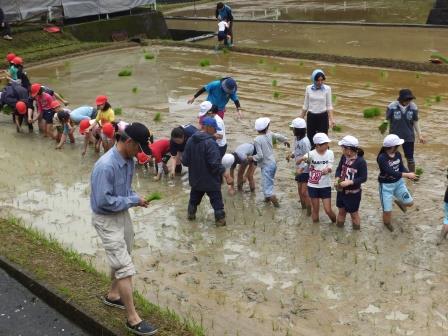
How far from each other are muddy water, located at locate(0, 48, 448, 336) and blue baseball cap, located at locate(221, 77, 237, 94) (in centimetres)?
132

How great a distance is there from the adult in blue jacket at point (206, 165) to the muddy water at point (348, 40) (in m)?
11.2

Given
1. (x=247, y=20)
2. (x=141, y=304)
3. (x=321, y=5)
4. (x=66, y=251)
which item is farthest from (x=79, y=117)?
(x=321, y=5)

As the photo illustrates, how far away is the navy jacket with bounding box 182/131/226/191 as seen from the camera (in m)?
7.23

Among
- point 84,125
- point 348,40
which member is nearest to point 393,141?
point 84,125

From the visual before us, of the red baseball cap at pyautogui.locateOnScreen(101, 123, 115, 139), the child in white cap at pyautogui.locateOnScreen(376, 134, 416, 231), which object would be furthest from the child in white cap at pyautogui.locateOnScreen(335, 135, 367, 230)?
the red baseball cap at pyautogui.locateOnScreen(101, 123, 115, 139)

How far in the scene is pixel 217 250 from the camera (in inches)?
268

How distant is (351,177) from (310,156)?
1.81ft

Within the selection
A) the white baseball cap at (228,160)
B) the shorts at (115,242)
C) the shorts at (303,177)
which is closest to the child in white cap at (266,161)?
the white baseball cap at (228,160)

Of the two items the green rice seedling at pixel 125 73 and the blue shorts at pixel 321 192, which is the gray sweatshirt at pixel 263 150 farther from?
the green rice seedling at pixel 125 73

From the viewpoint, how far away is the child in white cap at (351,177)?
22.3ft

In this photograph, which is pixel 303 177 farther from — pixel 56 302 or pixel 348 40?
pixel 348 40

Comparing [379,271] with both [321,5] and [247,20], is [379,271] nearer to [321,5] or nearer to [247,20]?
[247,20]

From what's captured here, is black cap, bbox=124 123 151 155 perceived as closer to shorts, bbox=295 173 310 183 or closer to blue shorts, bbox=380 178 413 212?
shorts, bbox=295 173 310 183

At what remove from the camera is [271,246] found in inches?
268
